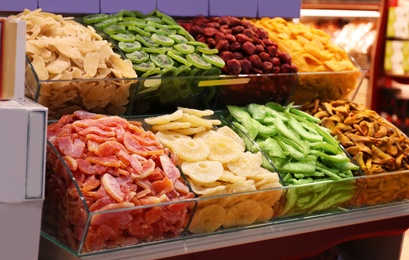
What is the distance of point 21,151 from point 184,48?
108 cm

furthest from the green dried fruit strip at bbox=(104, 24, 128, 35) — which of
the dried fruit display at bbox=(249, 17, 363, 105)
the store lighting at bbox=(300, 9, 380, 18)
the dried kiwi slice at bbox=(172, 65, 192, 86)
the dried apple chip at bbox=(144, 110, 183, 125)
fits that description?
the store lighting at bbox=(300, 9, 380, 18)

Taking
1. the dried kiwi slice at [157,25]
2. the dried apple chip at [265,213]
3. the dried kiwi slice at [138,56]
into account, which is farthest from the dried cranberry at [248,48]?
the dried apple chip at [265,213]

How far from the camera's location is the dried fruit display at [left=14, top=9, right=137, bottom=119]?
2.21 m

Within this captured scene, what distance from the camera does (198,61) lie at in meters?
2.66

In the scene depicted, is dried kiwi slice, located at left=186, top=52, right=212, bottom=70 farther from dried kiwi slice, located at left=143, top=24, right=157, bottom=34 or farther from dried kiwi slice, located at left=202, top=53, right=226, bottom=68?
dried kiwi slice, located at left=143, top=24, right=157, bottom=34

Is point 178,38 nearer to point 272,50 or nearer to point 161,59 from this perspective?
point 161,59

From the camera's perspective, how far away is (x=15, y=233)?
1.86m

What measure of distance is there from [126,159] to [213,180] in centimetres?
33

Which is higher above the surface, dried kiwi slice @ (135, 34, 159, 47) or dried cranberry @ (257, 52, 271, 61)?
dried kiwi slice @ (135, 34, 159, 47)

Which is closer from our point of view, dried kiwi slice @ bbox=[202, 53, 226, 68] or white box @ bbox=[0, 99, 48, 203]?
white box @ bbox=[0, 99, 48, 203]

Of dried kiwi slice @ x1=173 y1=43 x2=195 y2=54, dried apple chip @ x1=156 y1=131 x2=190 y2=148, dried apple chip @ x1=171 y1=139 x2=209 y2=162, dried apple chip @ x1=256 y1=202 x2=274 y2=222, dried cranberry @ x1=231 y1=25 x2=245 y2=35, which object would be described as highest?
dried cranberry @ x1=231 y1=25 x2=245 y2=35

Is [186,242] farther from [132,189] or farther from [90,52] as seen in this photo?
[90,52]

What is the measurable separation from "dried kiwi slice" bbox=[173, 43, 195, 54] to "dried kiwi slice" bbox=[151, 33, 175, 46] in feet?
0.09


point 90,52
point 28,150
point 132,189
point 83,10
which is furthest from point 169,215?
point 83,10
